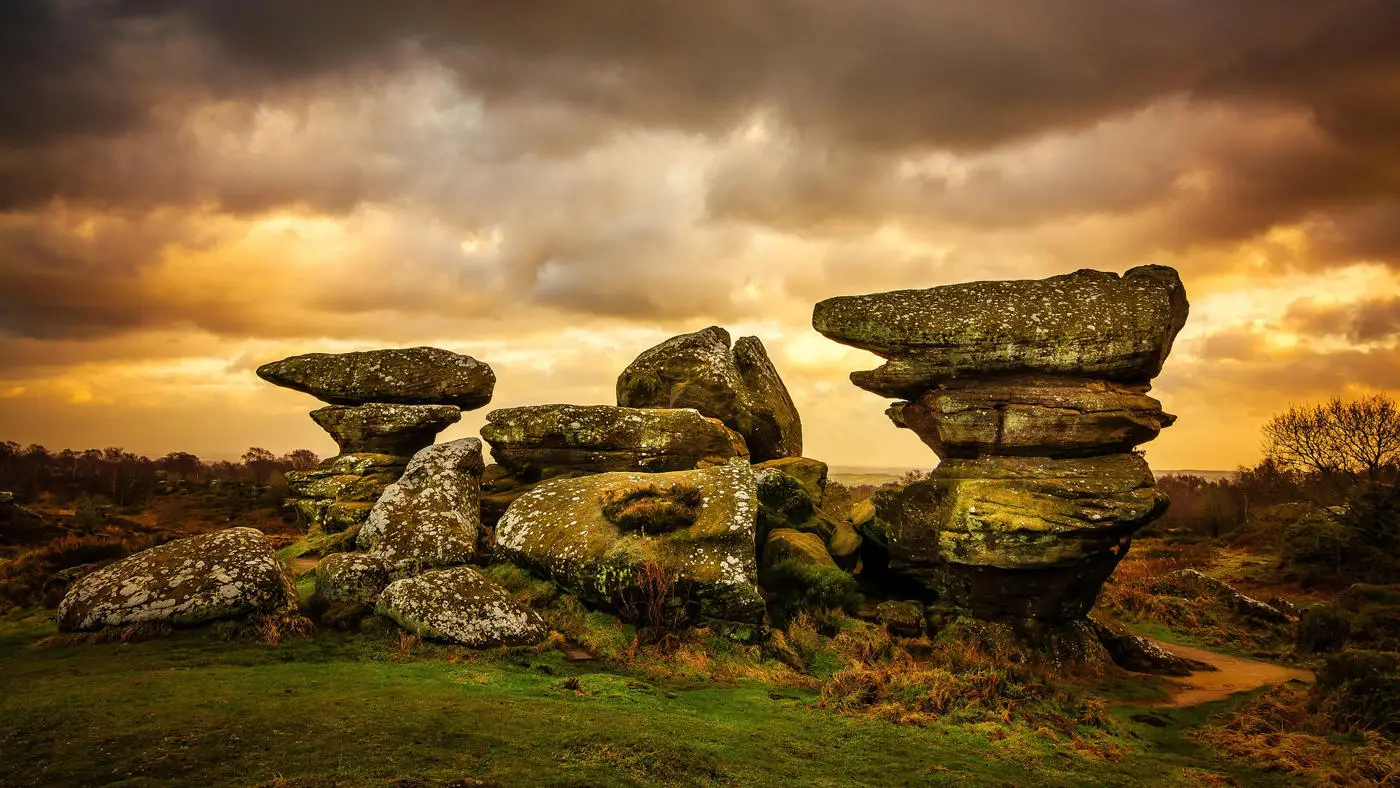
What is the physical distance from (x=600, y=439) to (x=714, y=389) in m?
4.95

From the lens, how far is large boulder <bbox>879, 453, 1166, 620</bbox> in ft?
51.9

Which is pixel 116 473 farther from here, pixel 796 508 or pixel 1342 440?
pixel 1342 440

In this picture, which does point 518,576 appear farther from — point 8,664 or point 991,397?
point 991,397

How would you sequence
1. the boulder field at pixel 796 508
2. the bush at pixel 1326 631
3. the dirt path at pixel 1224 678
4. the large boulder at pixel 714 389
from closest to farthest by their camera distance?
the boulder field at pixel 796 508, the dirt path at pixel 1224 678, the bush at pixel 1326 631, the large boulder at pixel 714 389

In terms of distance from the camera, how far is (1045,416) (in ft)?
55.1

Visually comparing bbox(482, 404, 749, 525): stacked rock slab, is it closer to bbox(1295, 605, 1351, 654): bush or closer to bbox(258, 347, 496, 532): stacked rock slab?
bbox(258, 347, 496, 532): stacked rock slab

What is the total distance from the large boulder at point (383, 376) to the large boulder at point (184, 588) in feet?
32.0

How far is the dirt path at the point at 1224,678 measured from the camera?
1474 centimetres

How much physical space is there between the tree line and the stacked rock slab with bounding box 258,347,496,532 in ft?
94.4

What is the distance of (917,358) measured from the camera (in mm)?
18094

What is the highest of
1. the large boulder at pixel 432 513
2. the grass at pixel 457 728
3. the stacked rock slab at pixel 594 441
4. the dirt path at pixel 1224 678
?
the stacked rock slab at pixel 594 441

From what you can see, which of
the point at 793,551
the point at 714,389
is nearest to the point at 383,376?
the point at 714,389

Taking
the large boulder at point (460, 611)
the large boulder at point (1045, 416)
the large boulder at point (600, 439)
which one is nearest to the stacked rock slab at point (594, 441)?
the large boulder at point (600, 439)

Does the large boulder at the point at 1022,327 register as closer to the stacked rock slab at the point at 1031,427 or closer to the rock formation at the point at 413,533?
the stacked rock slab at the point at 1031,427
